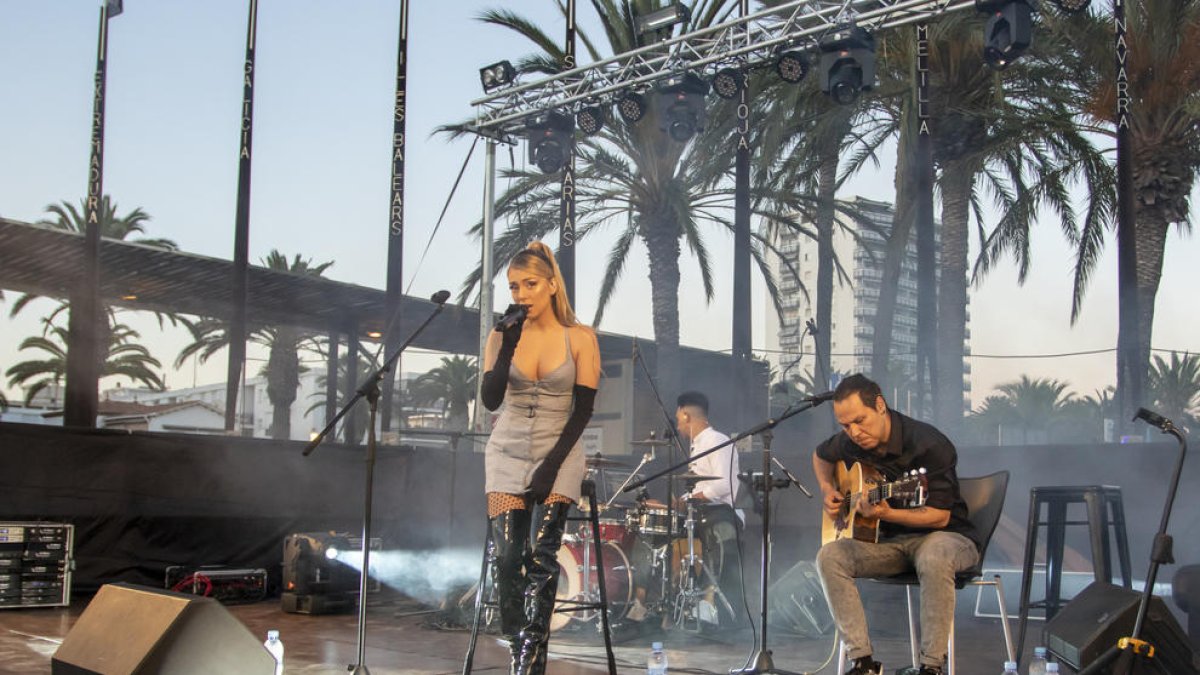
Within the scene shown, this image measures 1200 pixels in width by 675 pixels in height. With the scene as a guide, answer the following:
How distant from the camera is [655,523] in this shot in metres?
8.50

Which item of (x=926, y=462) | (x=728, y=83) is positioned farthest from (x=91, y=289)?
(x=926, y=462)

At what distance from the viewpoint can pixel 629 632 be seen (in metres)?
8.21

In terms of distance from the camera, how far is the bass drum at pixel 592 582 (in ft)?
27.3

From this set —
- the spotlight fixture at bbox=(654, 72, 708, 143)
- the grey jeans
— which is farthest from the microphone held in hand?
the spotlight fixture at bbox=(654, 72, 708, 143)

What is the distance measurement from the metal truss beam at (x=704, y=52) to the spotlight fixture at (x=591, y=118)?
0.09 metres

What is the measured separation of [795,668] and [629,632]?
1717mm

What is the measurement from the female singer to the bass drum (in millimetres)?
3887

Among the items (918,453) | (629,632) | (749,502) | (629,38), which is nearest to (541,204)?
(629,38)

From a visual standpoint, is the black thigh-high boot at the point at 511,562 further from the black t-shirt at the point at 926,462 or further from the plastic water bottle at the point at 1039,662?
the plastic water bottle at the point at 1039,662

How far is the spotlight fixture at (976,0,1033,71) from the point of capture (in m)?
9.79

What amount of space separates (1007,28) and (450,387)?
39.7m

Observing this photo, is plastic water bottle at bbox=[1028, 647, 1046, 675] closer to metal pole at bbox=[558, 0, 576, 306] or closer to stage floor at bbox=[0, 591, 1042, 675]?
stage floor at bbox=[0, 591, 1042, 675]

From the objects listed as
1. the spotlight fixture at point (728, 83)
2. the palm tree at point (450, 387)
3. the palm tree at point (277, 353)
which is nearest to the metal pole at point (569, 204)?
the spotlight fixture at point (728, 83)

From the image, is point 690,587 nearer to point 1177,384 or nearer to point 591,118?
point 591,118
